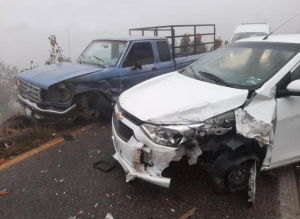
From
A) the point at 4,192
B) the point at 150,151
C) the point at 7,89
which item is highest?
the point at 150,151

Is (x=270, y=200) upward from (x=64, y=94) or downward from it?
downward

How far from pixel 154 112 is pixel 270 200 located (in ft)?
5.28

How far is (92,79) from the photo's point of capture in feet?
15.7

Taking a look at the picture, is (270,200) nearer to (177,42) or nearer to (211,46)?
(177,42)

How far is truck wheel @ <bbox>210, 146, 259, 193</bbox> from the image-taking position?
8.84 ft

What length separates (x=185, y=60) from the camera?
21.6 ft

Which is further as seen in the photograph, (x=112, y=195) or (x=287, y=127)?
(x=112, y=195)

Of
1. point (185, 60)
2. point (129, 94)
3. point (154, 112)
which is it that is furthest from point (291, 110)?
point (185, 60)

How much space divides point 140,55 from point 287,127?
349 centimetres

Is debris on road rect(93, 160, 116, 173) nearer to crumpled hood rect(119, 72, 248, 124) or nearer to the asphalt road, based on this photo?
the asphalt road

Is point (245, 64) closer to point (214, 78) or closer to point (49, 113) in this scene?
point (214, 78)

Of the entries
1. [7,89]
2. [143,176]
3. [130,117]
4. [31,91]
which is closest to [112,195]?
[143,176]

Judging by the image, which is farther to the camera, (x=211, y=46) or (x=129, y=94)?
(x=211, y=46)

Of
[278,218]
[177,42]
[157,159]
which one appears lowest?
[278,218]
